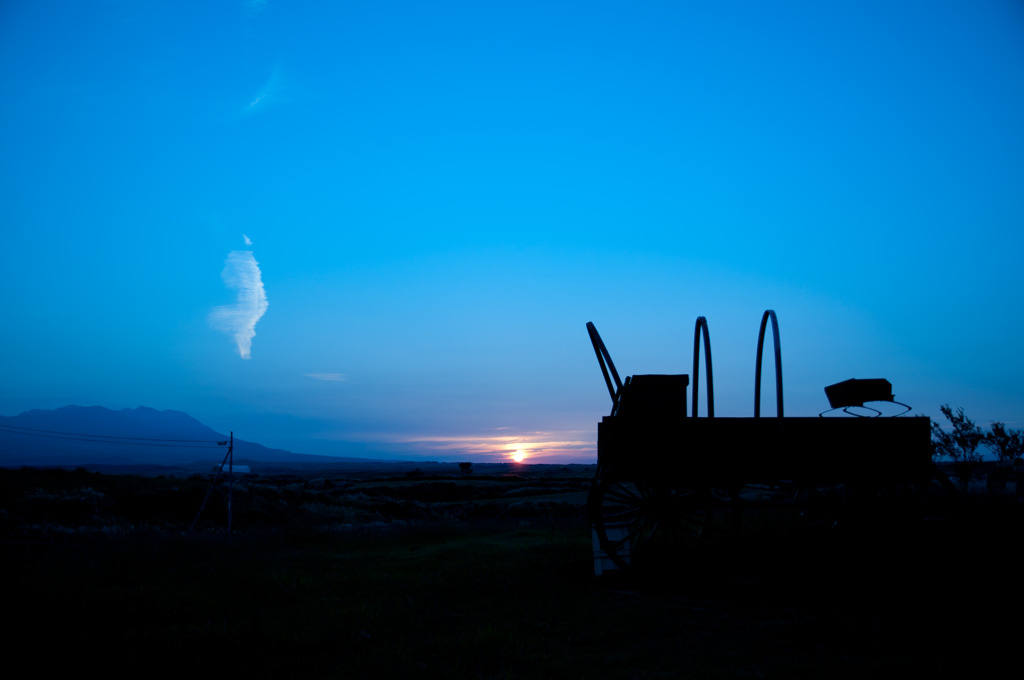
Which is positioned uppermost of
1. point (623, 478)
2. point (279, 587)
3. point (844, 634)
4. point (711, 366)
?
point (711, 366)

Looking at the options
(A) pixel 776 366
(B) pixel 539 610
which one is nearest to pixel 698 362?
(A) pixel 776 366

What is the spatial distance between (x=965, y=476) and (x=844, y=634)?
14.7m

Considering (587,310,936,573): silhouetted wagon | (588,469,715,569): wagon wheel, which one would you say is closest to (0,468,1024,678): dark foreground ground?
(588,469,715,569): wagon wheel

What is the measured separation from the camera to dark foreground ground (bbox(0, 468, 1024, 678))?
6.78 metres

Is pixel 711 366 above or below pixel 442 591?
above

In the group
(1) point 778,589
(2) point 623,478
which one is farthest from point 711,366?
(1) point 778,589

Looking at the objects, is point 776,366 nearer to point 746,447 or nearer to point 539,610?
point 746,447

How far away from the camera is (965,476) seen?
18.5 metres

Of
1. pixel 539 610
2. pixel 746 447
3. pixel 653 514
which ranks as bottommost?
pixel 539 610

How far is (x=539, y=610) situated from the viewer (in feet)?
30.8

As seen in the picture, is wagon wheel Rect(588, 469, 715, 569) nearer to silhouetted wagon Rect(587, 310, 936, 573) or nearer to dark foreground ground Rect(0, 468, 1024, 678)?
silhouetted wagon Rect(587, 310, 936, 573)

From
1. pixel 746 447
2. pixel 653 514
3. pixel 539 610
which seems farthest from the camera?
pixel 653 514

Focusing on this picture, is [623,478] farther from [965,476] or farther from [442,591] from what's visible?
[965,476]

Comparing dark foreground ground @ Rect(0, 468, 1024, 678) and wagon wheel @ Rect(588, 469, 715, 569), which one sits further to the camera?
wagon wheel @ Rect(588, 469, 715, 569)
